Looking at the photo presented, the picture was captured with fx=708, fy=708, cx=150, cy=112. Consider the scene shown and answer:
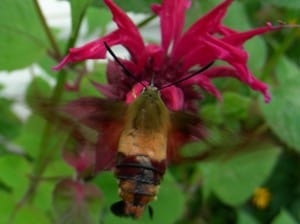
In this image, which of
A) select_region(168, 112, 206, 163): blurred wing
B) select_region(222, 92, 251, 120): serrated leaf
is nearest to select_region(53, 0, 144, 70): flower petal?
select_region(168, 112, 206, 163): blurred wing

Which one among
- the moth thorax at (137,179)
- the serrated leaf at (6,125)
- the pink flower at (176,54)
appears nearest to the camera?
the moth thorax at (137,179)

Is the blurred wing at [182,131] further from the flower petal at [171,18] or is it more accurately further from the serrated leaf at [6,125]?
the serrated leaf at [6,125]

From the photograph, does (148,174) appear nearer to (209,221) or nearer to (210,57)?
(210,57)

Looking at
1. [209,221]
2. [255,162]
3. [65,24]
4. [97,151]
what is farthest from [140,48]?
[65,24]

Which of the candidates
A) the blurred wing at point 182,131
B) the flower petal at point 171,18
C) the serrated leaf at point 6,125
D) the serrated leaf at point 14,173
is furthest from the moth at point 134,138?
the serrated leaf at point 6,125

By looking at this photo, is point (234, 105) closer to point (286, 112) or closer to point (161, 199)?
point (286, 112)
